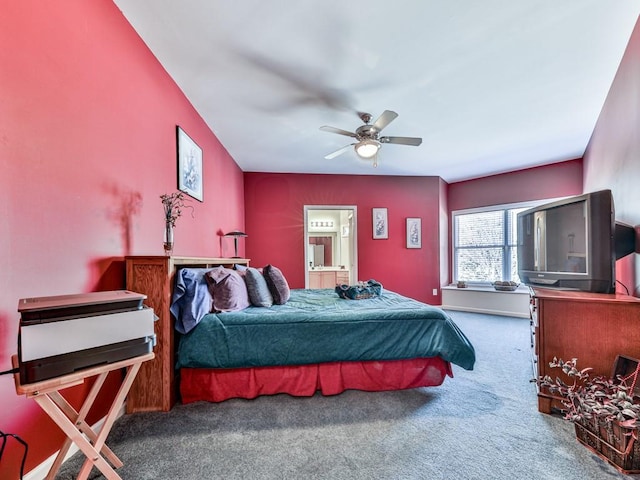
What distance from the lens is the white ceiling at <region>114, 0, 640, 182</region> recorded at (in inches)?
66.1

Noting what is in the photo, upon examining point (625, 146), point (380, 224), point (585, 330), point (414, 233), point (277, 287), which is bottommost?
point (585, 330)

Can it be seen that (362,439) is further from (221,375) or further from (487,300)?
(487,300)

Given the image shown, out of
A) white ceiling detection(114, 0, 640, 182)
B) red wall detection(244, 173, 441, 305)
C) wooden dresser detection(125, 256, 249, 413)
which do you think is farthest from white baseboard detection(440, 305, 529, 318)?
wooden dresser detection(125, 256, 249, 413)

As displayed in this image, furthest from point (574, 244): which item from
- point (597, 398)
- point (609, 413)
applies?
point (609, 413)

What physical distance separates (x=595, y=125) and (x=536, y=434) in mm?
3387

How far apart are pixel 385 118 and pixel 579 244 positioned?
1.74 meters

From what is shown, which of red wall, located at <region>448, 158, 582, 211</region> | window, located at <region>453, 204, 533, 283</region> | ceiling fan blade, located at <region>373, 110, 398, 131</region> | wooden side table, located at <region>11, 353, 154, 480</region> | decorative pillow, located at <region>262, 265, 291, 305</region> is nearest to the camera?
wooden side table, located at <region>11, 353, 154, 480</region>

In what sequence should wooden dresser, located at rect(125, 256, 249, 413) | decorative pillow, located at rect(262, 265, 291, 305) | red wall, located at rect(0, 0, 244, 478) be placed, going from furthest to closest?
decorative pillow, located at rect(262, 265, 291, 305) → wooden dresser, located at rect(125, 256, 249, 413) → red wall, located at rect(0, 0, 244, 478)

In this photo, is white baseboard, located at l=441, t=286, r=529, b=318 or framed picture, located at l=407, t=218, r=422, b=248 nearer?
white baseboard, located at l=441, t=286, r=529, b=318

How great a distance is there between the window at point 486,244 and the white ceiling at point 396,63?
1.62 meters

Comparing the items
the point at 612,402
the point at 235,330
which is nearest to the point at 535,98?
the point at 612,402

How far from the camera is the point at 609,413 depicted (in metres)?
1.31

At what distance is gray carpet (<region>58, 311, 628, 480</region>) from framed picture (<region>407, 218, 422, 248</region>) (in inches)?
126

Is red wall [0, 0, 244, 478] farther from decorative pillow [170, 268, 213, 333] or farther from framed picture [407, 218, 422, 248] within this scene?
framed picture [407, 218, 422, 248]
